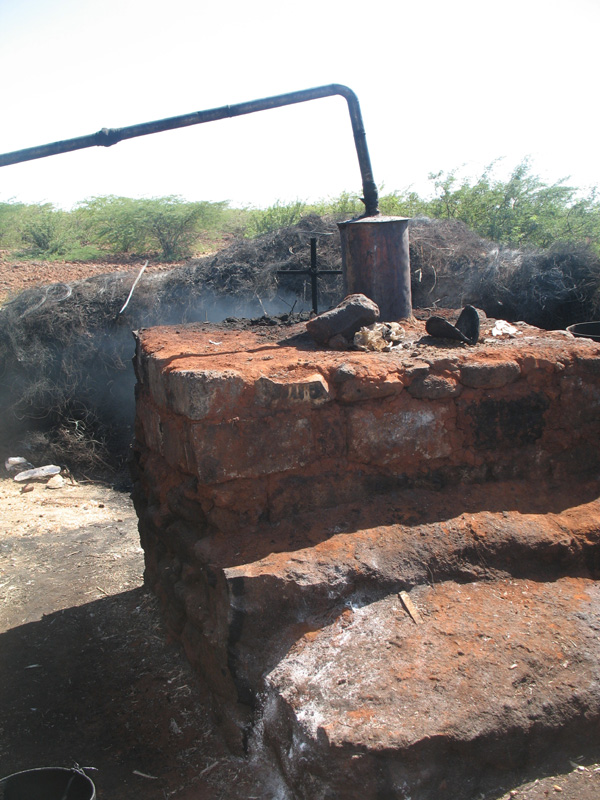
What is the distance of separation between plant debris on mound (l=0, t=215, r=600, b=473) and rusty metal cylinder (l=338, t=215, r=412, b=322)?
12.3 feet

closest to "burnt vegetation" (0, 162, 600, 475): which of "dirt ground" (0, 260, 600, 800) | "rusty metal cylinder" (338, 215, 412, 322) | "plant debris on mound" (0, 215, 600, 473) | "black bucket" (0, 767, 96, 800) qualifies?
"plant debris on mound" (0, 215, 600, 473)

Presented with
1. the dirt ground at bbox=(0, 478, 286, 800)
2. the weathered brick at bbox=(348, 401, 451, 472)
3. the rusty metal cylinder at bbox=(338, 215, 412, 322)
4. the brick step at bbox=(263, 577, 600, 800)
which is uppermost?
the rusty metal cylinder at bbox=(338, 215, 412, 322)

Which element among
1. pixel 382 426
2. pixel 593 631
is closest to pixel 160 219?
pixel 382 426

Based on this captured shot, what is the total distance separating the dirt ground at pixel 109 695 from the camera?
2.52 meters

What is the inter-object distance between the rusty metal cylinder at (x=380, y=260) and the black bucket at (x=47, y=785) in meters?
3.12

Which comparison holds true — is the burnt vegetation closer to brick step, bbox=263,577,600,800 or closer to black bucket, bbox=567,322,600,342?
black bucket, bbox=567,322,600,342

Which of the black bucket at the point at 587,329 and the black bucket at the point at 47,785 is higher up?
the black bucket at the point at 587,329

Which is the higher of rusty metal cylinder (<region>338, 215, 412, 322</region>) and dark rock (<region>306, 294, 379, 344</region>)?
rusty metal cylinder (<region>338, 215, 412, 322</region>)

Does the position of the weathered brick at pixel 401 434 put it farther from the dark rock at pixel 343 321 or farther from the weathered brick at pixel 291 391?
the dark rock at pixel 343 321

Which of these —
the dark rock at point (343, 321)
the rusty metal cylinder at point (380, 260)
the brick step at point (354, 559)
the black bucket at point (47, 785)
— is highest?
the rusty metal cylinder at point (380, 260)

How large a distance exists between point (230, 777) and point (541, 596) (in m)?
1.50

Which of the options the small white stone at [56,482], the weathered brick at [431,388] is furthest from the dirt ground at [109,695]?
the small white stone at [56,482]

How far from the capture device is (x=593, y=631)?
2547 mm

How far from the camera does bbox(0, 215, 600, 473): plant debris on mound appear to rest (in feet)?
26.0
